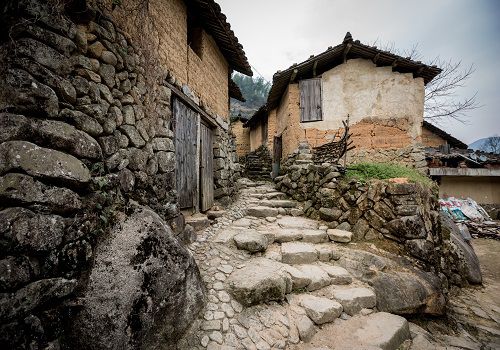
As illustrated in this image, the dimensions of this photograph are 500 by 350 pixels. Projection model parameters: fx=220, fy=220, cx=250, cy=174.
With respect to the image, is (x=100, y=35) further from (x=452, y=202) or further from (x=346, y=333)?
(x=452, y=202)

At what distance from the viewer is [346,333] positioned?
2.80m

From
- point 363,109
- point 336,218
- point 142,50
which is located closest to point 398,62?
point 363,109

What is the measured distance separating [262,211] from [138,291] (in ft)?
12.9

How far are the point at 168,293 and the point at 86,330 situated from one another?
69 cm

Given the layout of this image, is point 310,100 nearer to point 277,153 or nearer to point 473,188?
point 277,153

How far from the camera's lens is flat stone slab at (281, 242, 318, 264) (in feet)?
12.8

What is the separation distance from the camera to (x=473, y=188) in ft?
42.9

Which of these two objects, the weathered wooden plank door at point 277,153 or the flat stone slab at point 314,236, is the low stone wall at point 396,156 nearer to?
the weathered wooden plank door at point 277,153

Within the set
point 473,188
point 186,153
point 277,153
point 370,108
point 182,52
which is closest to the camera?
point 182,52

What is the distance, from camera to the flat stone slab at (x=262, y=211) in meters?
5.71

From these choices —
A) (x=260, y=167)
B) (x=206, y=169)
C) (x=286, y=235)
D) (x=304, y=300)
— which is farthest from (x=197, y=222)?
(x=260, y=167)

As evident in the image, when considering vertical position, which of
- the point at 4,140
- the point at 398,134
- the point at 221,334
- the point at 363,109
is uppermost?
the point at 363,109

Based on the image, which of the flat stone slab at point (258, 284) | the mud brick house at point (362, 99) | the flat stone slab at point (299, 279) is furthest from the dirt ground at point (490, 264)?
the flat stone slab at point (258, 284)

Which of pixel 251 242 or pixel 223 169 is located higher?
pixel 223 169
